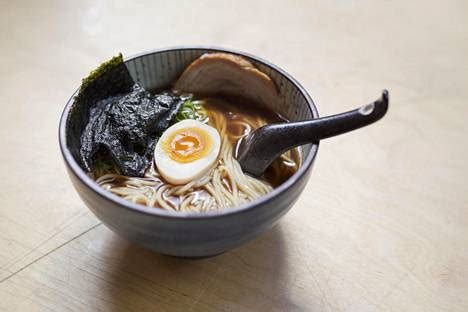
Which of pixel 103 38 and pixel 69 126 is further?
pixel 103 38

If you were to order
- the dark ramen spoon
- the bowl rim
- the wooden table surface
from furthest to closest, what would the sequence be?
the wooden table surface → the dark ramen spoon → the bowl rim

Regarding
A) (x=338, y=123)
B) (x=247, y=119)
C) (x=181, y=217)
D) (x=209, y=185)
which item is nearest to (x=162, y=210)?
(x=181, y=217)

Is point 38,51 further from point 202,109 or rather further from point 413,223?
point 413,223

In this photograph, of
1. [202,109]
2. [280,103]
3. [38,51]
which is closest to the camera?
[280,103]

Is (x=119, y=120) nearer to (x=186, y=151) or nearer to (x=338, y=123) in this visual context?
(x=186, y=151)

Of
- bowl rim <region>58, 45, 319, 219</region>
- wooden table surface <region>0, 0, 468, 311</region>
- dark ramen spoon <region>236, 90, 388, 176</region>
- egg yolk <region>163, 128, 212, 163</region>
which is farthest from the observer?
egg yolk <region>163, 128, 212, 163</region>

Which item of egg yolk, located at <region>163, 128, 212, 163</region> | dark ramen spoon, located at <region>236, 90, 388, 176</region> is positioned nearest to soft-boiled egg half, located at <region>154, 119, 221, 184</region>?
egg yolk, located at <region>163, 128, 212, 163</region>

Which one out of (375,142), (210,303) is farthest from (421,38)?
(210,303)

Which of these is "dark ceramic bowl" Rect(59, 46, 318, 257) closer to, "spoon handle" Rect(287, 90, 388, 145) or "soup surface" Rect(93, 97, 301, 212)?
"spoon handle" Rect(287, 90, 388, 145)
